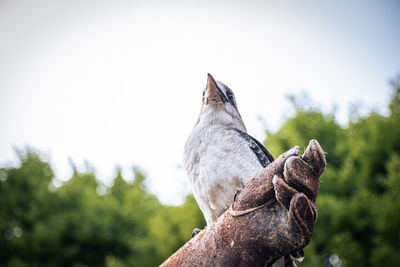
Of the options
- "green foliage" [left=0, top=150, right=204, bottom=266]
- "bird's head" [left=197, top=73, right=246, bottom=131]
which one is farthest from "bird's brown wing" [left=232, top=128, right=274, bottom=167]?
"green foliage" [left=0, top=150, right=204, bottom=266]

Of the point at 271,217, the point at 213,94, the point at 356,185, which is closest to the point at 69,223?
the point at 356,185

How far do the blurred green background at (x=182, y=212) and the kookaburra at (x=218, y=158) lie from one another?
709 cm

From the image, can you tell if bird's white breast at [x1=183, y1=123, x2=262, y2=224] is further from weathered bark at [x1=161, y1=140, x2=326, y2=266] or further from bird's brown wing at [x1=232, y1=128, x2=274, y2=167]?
weathered bark at [x1=161, y1=140, x2=326, y2=266]

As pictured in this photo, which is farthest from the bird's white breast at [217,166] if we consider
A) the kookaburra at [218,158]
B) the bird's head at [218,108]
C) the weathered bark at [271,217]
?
the weathered bark at [271,217]

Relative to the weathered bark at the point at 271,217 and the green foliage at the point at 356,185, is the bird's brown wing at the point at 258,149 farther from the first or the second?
the green foliage at the point at 356,185

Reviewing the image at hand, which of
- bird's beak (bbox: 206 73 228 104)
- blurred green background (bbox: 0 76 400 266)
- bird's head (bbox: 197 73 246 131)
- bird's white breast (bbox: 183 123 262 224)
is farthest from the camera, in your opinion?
blurred green background (bbox: 0 76 400 266)

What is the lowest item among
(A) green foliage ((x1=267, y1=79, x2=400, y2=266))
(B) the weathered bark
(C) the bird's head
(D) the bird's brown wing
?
(A) green foliage ((x1=267, y1=79, x2=400, y2=266))

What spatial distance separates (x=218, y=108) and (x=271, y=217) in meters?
2.45

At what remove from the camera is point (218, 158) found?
3.94m

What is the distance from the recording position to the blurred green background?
10.7 meters

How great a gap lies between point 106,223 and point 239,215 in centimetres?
1433

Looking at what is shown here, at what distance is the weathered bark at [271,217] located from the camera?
2.21 m

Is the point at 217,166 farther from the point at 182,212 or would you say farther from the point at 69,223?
the point at 69,223

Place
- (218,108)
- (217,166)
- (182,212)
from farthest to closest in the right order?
(182,212) < (218,108) < (217,166)
